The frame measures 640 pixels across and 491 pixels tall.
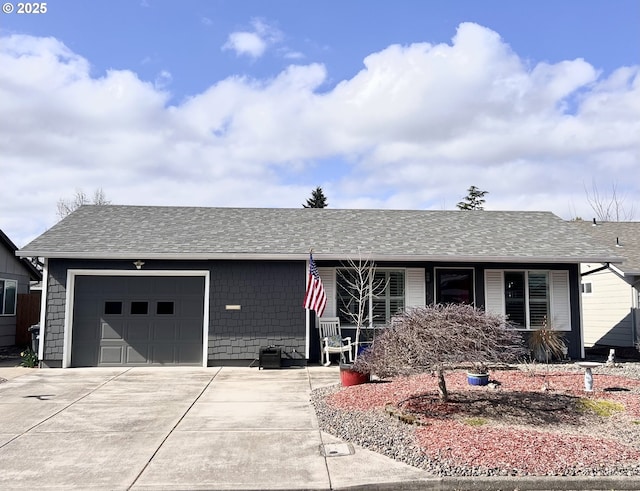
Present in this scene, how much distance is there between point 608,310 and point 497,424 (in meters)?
12.2

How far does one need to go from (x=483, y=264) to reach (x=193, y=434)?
912 cm

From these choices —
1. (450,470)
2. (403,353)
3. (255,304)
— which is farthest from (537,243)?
(450,470)

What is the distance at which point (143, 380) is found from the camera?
1030 cm

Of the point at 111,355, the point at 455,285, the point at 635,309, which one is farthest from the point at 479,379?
the point at 635,309

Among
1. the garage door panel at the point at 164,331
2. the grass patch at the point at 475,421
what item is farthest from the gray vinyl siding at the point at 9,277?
the grass patch at the point at 475,421

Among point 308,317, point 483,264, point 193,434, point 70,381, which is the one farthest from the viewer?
point 483,264

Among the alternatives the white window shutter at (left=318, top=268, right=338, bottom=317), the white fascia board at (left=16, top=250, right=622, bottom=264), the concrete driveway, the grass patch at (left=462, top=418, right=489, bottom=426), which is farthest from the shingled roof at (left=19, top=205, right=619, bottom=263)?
the grass patch at (left=462, top=418, right=489, bottom=426)

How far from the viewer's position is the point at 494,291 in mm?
13148

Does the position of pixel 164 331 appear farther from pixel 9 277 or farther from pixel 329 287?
pixel 9 277

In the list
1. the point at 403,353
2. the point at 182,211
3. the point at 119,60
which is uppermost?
the point at 119,60

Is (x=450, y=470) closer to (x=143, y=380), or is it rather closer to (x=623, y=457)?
(x=623, y=457)

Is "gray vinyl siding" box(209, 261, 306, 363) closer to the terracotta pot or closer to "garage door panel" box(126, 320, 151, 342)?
"garage door panel" box(126, 320, 151, 342)

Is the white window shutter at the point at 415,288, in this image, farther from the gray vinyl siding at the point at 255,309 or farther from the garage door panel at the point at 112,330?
the garage door panel at the point at 112,330

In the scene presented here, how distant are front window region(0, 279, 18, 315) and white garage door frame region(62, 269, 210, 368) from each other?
668cm
